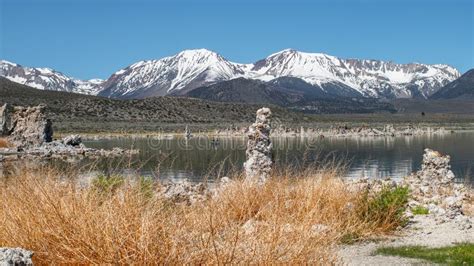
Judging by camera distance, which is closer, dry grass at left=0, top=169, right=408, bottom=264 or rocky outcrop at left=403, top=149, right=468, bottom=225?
dry grass at left=0, top=169, right=408, bottom=264

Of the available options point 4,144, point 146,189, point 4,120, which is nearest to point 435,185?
point 146,189

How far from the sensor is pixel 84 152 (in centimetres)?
5350

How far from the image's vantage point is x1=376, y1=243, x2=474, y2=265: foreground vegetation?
970cm

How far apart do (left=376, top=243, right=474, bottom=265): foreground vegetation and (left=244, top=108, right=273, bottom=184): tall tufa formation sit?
7678 mm

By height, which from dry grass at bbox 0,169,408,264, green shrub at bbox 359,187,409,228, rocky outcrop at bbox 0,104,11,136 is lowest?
green shrub at bbox 359,187,409,228

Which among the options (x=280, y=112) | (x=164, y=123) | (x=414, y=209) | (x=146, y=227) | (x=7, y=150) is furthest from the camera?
(x=280, y=112)

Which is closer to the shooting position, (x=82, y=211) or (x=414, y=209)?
(x=82, y=211)

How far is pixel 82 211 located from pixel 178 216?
4.11 ft

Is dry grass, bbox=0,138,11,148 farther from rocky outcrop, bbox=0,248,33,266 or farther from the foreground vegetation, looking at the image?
rocky outcrop, bbox=0,248,33,266

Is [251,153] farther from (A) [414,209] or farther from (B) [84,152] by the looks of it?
(B) [84,152]

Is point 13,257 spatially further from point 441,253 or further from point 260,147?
point 260,147

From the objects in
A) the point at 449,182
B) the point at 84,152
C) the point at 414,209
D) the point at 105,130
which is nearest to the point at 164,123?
the point at 105,130

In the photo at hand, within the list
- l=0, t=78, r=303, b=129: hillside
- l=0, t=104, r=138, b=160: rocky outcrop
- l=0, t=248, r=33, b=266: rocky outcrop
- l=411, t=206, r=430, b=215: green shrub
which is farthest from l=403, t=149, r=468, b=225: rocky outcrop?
l=0, t=78, r=303, b=129: hillside

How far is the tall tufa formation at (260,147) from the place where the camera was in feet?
60.2
